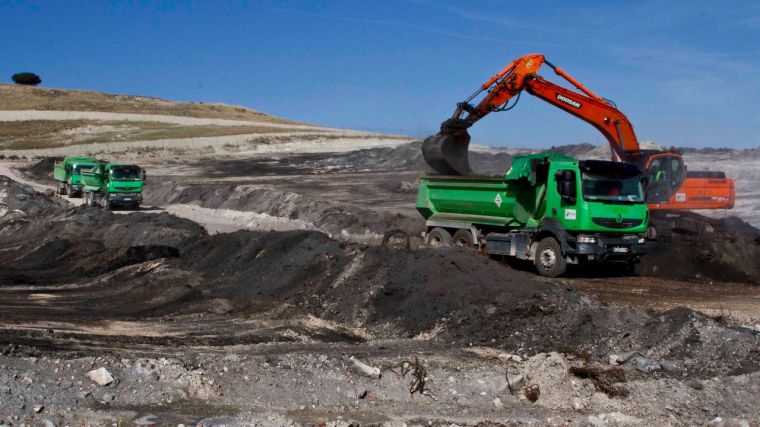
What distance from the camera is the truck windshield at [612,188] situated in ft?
55.3

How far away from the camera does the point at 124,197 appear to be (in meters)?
35.4

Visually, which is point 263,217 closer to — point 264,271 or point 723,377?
point 264,271

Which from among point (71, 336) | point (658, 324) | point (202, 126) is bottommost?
point (71, 336)

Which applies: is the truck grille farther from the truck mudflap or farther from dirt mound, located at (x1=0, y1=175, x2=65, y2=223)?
dirt mound, located at (x1=0, y1=175, x2=65, y2=223)

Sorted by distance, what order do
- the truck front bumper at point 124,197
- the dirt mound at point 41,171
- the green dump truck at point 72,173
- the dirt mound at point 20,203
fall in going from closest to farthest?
the dirt mound at point 20,203 → the truck front bumper at point 124,197 → the green dump truck at point 72,173 → the dirt mound at point 41,171

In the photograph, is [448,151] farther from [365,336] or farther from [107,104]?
[107,104]

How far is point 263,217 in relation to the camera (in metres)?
31.7

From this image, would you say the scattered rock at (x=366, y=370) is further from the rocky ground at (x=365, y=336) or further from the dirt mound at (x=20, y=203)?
the dirt mound at (x=20, y=203)

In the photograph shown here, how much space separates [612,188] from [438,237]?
5.00m

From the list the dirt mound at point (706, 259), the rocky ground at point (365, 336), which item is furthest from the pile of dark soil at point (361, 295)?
the dirt mound at point (706, 259)

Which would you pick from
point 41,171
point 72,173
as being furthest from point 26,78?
point 72,173

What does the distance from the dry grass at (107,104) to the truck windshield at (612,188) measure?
281 ft

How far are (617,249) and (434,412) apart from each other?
9.92 metres

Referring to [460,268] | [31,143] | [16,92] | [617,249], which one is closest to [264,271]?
[460,268]
